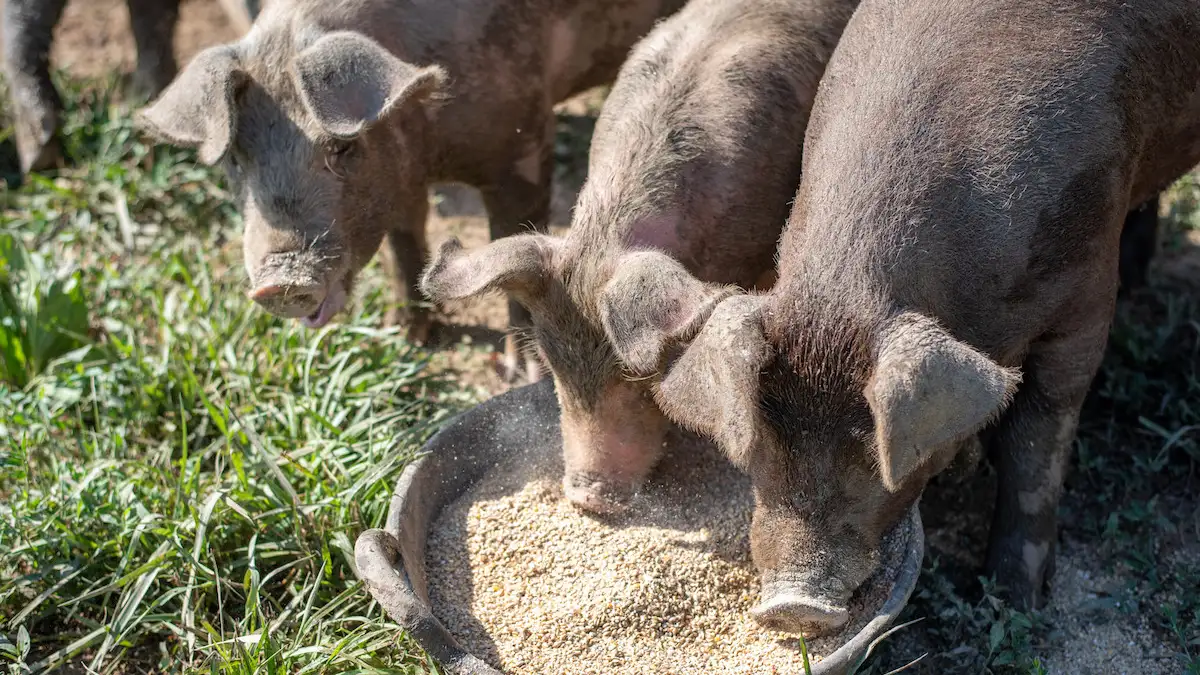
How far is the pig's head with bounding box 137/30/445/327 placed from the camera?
4445 mm

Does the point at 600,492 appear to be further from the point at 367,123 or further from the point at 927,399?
the point at 367,123

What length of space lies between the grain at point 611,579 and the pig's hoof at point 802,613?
0.35 ft

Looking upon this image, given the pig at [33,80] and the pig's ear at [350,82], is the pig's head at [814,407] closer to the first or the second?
the pig's ear at [350,82]

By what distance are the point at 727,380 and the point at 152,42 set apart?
215 inches

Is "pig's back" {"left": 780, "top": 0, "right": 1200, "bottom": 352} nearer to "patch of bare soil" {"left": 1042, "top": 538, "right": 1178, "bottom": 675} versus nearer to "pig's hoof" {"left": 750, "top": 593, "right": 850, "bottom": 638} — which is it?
"pig's hoof" {"left": 750, "top": 593, "right": 850, "bottom": 638}

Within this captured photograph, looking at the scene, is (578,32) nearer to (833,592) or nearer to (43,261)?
(43,261)

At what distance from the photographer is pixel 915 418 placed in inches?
120

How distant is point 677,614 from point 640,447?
57 cm

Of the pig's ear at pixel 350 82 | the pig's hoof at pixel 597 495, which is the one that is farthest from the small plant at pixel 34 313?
the pig's hoof at pixel 597 495

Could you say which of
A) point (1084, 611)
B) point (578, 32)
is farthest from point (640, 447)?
point (578, 32)

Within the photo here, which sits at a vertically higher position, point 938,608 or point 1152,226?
point 1152,226

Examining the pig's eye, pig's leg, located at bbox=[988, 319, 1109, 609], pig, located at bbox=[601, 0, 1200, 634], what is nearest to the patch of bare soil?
pig's leg, located at bbox=[988, 319, 1109, 609]

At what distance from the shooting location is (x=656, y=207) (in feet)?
13.4

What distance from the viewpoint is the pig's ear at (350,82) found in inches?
173
